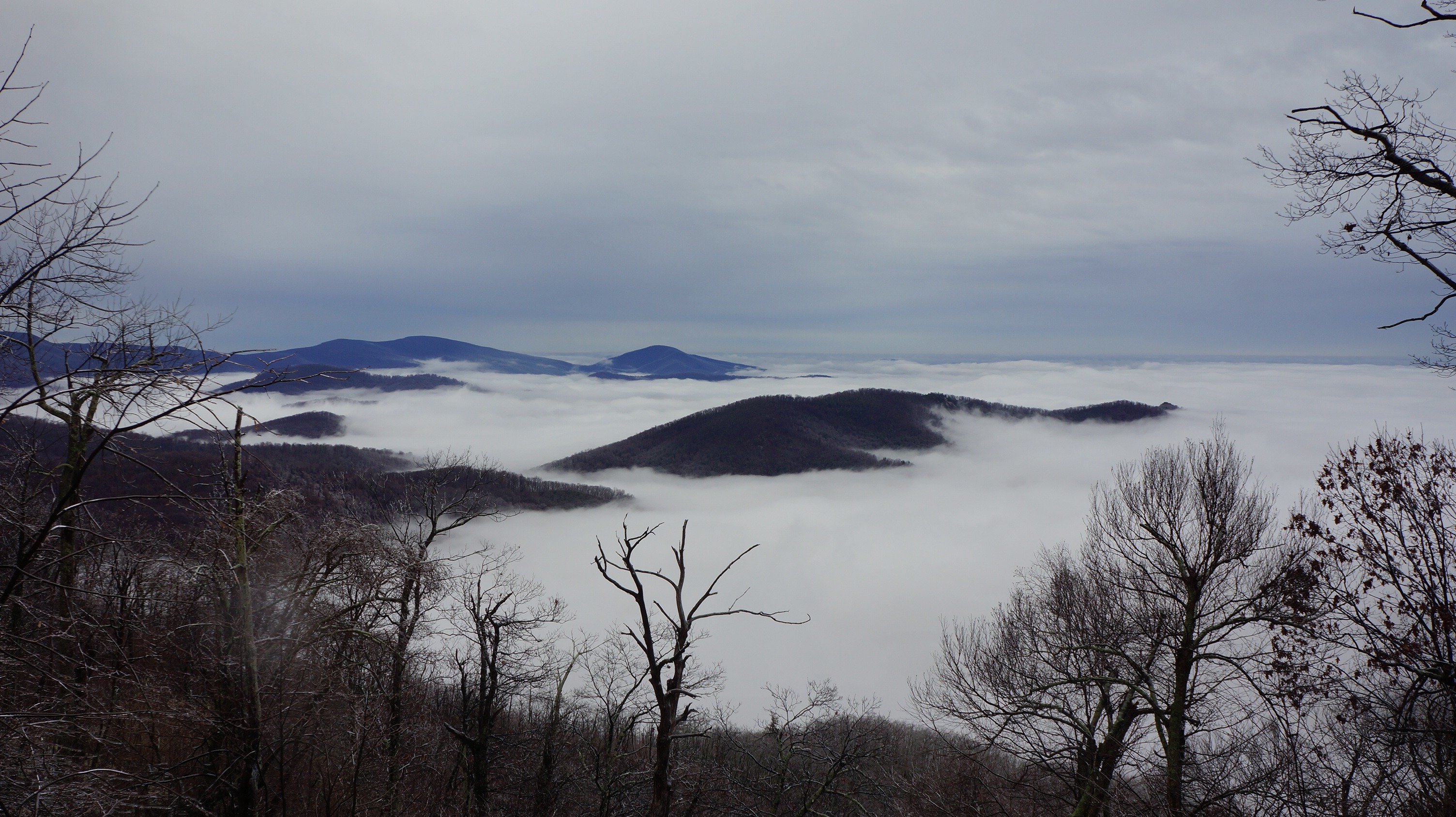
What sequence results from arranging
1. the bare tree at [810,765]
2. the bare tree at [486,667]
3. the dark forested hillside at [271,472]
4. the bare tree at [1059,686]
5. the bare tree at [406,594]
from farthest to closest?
1. the bare tree at [810,765]
2. the bare tree at [486,667]
3. the bare tree at [406,594]
4. the bare tree at [1059,686]
5. the dark forested hillside at [271,472]

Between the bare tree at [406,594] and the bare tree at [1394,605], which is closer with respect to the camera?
the bare tree at [1394,605]

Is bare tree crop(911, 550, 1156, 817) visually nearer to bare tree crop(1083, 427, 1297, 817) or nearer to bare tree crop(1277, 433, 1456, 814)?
bare tree crop(1083, 427, 1297, 817)

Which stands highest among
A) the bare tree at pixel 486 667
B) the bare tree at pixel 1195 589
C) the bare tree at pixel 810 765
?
the bare tree at pixel 1195 589

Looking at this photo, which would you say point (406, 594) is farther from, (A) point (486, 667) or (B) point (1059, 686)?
(B) point (1059, 686)

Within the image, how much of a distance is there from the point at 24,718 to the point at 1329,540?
13086mm

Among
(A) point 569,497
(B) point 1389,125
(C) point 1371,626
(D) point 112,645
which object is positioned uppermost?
(B) point 1389,125

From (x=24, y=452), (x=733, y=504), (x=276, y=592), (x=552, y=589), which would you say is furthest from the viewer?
(x=733, y=504)

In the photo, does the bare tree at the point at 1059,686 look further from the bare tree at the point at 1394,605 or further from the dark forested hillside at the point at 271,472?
the dark forested hillside at the point at 271,472

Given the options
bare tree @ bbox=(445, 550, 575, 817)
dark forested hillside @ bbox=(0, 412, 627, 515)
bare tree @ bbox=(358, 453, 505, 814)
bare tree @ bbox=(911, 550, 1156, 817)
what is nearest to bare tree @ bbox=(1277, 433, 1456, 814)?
bare tree @ bbox=(911, 550, 1156, 817)

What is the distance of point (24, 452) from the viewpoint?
6273mm

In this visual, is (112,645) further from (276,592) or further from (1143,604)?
(1143,604)

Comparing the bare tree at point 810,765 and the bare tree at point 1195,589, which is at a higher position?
the bare tree at point 1195,589

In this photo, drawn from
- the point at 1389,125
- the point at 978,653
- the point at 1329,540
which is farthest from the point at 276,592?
the point at 978,653

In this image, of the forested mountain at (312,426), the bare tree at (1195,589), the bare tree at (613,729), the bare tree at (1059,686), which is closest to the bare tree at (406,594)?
the bare tree at (613,729)
